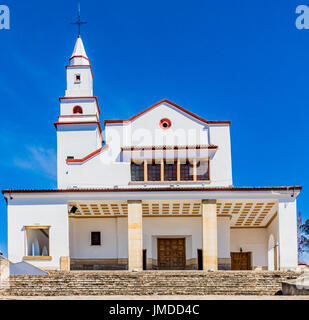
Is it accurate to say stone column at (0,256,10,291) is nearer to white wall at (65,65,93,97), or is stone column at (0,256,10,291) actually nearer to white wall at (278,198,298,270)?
white wall at (278,198,298,270)

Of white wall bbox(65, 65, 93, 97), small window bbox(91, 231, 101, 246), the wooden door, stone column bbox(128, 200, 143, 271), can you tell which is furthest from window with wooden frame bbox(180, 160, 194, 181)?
white wall bbox(65, 65, 93, 97)

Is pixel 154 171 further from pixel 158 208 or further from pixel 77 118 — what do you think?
pixel 77 118

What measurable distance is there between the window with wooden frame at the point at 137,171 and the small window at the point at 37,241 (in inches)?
249

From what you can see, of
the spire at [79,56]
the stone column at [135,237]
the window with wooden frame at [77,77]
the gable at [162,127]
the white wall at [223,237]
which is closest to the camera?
the stone column at [135,237]

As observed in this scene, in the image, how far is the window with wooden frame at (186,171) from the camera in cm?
3409

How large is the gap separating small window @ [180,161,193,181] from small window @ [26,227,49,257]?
9054 millimetres

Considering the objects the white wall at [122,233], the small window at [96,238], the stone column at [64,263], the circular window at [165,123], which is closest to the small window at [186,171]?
the circular window at [165,123]

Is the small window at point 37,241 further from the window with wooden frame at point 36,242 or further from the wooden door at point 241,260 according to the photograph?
the wooden door at point 241,260

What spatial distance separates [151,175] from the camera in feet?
112

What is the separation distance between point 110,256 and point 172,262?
163 inches

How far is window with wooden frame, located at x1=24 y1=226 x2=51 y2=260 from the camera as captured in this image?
29891 mm

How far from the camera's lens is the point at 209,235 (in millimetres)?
30281

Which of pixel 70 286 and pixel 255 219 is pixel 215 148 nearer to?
pixel 255 219
